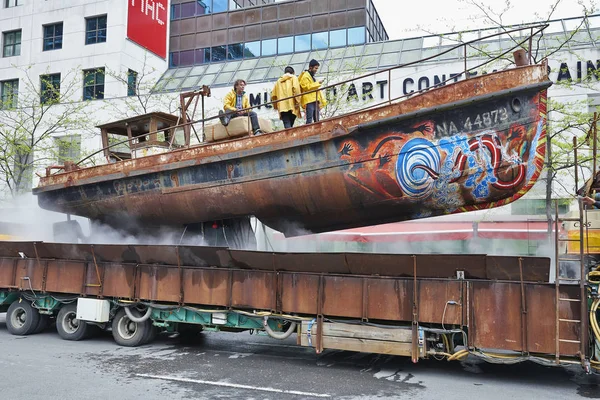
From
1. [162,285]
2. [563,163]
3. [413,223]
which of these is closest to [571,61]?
[563,163]

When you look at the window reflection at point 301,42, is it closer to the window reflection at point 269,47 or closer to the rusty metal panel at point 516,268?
the window reflection at point 269,47

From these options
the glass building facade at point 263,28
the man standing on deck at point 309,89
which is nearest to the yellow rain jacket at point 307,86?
the man standing on deck at point 309,89

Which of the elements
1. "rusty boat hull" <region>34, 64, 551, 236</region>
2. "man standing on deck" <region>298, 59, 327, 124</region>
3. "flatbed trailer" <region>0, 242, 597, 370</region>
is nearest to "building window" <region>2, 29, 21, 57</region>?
"flatbed trailer" <region>0, 242, 597, 370</region>

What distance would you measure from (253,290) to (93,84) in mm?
21448

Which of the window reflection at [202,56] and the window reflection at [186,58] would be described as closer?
the window reflection at [202,56]

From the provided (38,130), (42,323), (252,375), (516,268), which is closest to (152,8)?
(38,130)

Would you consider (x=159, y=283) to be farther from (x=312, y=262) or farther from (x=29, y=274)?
(x=29, y=274)

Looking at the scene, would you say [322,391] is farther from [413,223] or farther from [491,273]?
[413,223]

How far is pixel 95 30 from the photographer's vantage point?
2673 centimetres

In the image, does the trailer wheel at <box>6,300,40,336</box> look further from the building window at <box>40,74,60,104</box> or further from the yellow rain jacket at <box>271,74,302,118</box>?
the building window at <box>40,74,60,104</box>

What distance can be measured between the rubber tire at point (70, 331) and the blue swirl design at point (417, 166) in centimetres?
655

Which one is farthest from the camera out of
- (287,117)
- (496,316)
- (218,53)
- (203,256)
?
(218,53)

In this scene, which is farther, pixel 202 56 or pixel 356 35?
pixel 202 56

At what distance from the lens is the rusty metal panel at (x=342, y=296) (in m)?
7.36
